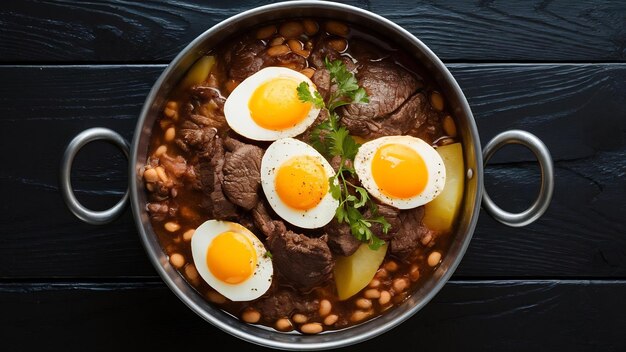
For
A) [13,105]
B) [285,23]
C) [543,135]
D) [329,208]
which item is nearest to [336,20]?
A: [285,23]

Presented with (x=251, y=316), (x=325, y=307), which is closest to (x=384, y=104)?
(x=325, y=307)

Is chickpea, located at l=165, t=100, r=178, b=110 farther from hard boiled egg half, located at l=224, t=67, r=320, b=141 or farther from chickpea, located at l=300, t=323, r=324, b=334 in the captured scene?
chickpea, located at l=300, t=323, r=324, b=334

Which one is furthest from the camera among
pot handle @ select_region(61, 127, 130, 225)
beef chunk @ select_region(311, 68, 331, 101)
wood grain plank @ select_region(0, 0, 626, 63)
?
wood grain plank @ select_region(0, 0, 626, 63)

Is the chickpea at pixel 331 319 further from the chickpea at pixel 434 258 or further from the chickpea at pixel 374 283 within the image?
the chickpea at pixel 434 258

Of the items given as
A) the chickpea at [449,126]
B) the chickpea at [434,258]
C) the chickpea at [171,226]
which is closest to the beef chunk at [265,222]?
the chickpea at [171,226]

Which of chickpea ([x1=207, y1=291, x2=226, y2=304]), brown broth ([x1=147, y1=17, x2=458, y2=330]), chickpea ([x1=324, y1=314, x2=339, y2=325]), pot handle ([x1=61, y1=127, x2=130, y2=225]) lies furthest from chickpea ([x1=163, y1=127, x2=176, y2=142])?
chickpea ([x1=324, y1=314, x2=339, y2=325])

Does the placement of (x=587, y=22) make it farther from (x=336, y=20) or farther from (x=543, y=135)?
(x=336, y=20)
